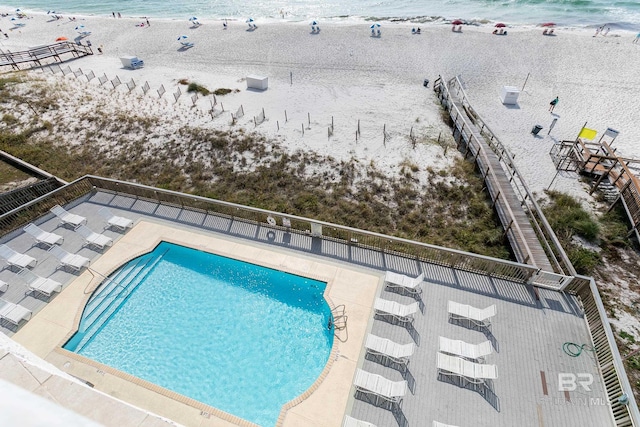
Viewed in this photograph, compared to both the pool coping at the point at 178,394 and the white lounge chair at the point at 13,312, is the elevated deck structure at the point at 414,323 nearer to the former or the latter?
the pool coping at the point at 178,394

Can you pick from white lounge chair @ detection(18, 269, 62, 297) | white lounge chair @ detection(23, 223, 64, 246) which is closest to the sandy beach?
white lounge chair @ detection(23, 223, 64, 246)

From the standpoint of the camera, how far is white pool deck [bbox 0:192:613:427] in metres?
9.52

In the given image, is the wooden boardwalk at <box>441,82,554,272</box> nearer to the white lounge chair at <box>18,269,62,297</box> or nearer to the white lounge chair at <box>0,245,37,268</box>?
the white lounge chair at <box>18,269,62,297</box>

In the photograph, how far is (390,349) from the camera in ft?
34.3

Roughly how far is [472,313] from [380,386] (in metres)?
4.29

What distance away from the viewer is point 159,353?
11438 mm

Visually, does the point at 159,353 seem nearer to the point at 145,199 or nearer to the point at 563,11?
the point at 145,199

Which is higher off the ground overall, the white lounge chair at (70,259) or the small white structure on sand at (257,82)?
the small white structure on sand at (257,82)

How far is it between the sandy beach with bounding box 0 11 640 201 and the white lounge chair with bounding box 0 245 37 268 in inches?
572

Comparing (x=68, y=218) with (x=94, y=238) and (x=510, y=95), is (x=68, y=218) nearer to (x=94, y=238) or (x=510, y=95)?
(x=94, y=238)

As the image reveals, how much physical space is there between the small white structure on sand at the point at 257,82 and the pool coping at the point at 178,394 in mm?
19488

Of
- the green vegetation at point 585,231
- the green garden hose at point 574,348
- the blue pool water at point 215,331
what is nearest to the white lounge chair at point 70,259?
the blue pool water at point 215,331

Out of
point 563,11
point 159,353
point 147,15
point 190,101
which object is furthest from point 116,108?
point 563,11

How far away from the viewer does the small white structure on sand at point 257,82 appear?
30219 millimetres
